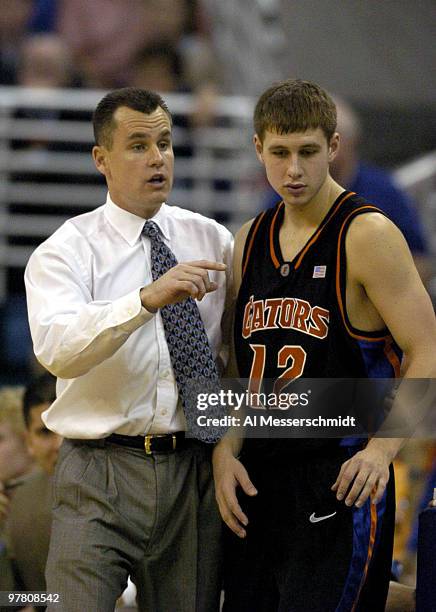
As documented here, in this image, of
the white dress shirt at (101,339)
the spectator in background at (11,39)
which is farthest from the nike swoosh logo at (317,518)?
the spectator in background at (11,39)

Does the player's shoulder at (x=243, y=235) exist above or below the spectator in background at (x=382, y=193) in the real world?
below

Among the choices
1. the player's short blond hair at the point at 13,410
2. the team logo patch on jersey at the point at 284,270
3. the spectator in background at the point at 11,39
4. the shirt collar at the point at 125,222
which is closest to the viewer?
the team logo patch on jersey at the point at 284,270

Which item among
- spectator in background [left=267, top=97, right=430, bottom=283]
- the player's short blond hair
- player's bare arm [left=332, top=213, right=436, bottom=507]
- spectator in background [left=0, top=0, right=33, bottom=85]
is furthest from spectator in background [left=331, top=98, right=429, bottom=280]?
spectator in background [left=0, top=0, right=33, bottom=85]

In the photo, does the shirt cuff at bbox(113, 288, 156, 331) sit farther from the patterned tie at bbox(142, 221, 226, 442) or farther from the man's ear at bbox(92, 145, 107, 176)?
the man's ear at bbox(92, 145, 107, 176)

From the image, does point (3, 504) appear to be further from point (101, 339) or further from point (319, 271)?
point (319, 271)

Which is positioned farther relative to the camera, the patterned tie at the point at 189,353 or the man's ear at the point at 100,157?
the man's ear at the point at 100,157

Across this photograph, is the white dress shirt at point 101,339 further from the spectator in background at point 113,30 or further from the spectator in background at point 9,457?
the spectator in background at point 113,30

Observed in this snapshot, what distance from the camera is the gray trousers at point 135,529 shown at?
277 cm

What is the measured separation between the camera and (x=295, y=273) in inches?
111

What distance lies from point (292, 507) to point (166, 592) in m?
0.39

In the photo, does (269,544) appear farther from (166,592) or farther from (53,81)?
(53,81)

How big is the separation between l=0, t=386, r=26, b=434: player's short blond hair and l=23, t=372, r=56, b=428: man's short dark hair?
0.41 feet

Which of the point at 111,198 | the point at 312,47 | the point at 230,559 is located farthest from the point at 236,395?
the point at 312,47

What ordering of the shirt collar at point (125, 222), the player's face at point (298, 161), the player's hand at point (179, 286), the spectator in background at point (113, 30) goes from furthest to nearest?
the spectator in background at point (113, 30) < the shirt collar at point (125, 222) < the player's face at point (298, 161) < the player's hand at point (179, 286)
